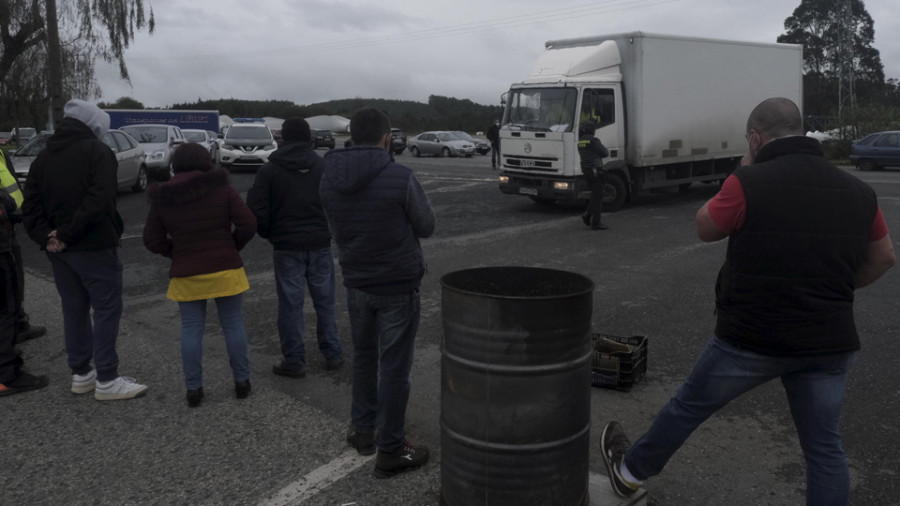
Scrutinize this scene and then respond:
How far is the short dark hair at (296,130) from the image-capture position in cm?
529

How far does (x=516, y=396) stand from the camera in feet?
10.1

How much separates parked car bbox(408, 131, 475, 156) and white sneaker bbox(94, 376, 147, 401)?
33302 mm

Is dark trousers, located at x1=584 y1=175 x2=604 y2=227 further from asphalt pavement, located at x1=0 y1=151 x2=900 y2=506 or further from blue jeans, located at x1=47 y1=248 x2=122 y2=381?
blue jeans, located at x1=47 y1=248 x2=122 y2=381

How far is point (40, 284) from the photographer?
885 cm

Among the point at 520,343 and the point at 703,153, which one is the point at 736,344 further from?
the point at 703,153

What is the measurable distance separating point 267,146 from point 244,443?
20358mm

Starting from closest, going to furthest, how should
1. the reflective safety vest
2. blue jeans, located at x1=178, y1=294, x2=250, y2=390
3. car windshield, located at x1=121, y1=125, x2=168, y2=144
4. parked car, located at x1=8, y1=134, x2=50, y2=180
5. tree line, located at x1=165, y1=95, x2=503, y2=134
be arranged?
blue jeans, located at x1=178, y1=294, x2=250, y2=390 → the reflective safety vest → parked car, located at x1=8, y1=134, x2=50, y2=180 → car windshield, located at x1=121, y1=125, x2=168, y2=144 → tree line, located at x1=165, y1=95, x2=503, y2=134

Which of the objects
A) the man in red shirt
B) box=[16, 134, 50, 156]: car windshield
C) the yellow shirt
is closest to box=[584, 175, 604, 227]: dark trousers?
the yellow shirt

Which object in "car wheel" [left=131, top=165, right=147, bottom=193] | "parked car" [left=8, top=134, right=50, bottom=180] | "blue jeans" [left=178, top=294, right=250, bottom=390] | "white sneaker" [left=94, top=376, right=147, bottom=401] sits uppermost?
"parked car" [left=8, top=134, right=50, bottom=180]

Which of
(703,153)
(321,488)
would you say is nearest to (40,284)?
(321,488)

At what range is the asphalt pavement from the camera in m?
3.82

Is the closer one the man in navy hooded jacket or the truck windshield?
the man in navy hooded jacket

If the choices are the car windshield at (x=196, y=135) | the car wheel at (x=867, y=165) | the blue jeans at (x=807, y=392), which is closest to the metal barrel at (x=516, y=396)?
the blue jeans at (x=807, y=392)

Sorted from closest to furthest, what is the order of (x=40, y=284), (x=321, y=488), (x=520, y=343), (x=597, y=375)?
(x=520, y=343) → (x=321, y=488) → (x=597, y=375) → (x=40, y=284)
